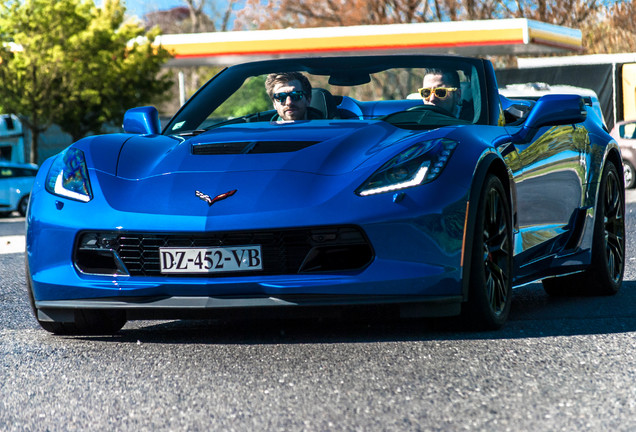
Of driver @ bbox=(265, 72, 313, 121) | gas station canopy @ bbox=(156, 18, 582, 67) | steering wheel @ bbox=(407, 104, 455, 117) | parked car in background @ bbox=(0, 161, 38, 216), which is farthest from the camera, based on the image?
gas station canopy @ bbox=(156, 18, 582, 67)

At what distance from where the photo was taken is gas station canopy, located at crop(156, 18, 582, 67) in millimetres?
35500

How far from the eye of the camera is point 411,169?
4688 mm

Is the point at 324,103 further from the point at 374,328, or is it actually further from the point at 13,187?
the point at 13,187

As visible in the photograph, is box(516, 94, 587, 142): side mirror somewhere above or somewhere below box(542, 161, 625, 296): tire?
above

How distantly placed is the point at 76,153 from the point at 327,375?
1.64 meters

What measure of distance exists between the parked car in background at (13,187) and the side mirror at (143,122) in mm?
19759

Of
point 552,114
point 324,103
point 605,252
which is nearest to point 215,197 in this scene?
point 324,103

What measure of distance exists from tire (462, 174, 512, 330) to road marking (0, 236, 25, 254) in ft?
25.6

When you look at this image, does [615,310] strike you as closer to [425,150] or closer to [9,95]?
[425,150]

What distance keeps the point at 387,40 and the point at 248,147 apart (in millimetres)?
31167

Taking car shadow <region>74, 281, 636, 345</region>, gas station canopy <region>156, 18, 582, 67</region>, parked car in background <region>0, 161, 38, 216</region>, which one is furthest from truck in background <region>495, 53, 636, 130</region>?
car shadow <region>74, 281, 636, 345</region>

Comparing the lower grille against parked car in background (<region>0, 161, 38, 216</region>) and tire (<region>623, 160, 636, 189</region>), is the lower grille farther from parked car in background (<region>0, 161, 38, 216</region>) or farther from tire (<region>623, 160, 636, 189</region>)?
parked car in background (<region>0, 161, 38, 216</region>)

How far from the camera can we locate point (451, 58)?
6.09 metres

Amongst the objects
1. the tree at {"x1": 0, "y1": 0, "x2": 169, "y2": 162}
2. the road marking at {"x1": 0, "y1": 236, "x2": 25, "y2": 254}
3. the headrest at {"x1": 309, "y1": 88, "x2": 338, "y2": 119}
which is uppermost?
the headrest at {"x1": 309, "y1": 88, "x2": 338, "y2": 119}
